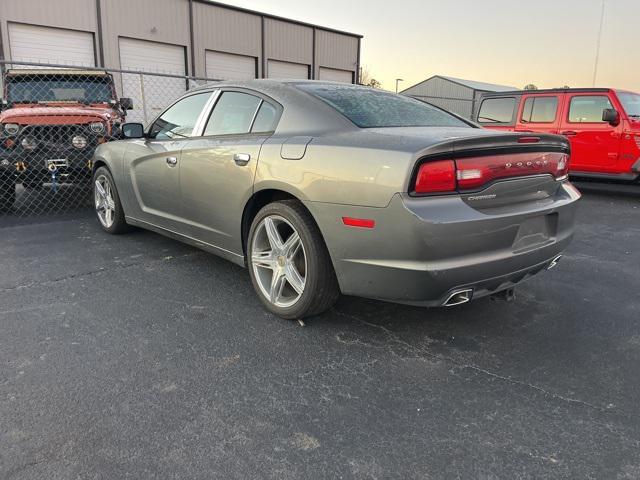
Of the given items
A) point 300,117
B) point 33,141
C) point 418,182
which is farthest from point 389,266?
point 33,141

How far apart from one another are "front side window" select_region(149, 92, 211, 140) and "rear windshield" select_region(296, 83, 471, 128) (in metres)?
1.05

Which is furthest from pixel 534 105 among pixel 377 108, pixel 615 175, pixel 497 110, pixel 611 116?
pixel 377 108

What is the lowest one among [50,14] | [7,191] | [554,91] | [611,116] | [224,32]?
[7,191]

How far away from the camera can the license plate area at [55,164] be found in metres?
6.37

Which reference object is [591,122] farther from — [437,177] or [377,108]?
[437,177]

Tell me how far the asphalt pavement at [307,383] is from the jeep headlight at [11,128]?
10.0 ft

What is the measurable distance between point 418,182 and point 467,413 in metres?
1.12

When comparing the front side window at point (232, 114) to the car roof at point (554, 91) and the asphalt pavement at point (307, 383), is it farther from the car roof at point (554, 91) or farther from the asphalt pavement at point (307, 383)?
the car roof at point (554, 91)

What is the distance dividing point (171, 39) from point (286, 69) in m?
6.50

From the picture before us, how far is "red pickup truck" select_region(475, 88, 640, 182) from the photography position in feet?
27.3

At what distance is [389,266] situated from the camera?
2617mm

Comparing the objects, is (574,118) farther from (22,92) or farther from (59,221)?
(22,92)

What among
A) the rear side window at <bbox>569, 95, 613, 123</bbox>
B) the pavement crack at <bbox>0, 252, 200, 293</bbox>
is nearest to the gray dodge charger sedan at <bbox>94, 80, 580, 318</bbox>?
the pavement crack at <bbox>0, 252, 200, 293</bbox>

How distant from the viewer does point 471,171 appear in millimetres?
2596
